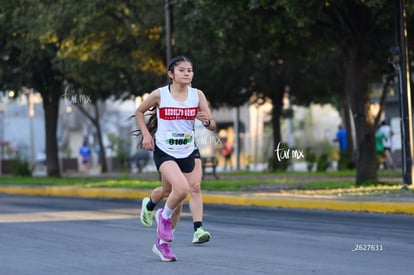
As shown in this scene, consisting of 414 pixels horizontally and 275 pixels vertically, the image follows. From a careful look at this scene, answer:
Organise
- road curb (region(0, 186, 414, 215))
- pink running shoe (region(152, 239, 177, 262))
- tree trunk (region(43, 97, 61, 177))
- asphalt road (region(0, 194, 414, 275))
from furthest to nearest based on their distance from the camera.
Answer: tree trunk (region(43, 97, 61, 177)), road curb (region(0, 186, 414, 215)), pink running shoe (region(152, 239, 177, 262)), asphalt road (region(0, 194, 414, 275))

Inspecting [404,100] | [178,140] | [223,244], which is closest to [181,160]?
[178,140]

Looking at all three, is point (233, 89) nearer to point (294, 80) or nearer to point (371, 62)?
point (294, 80)

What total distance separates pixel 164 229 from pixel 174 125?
1.02 m

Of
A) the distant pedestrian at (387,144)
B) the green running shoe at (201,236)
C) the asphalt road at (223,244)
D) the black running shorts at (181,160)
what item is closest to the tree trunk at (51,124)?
the distant pedestrian at (387,144)

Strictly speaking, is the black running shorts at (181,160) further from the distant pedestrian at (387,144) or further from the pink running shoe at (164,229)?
the distant pedestrian at (387,144)

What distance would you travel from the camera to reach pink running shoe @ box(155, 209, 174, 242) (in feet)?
30.8

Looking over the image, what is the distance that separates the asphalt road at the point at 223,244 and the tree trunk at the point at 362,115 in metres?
4.32

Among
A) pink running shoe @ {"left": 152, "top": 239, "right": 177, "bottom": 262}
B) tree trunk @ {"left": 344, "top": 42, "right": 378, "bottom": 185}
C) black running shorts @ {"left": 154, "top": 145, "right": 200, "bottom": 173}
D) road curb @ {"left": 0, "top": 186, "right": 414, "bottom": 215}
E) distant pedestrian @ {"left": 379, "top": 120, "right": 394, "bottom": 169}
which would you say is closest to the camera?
pink running shoe @ {"left": 152, "top": 239, "right": 177, "bottom": 262}

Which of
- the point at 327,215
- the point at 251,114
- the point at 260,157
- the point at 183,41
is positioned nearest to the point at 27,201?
the point at 183,41

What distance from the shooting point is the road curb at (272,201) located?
15.9 m

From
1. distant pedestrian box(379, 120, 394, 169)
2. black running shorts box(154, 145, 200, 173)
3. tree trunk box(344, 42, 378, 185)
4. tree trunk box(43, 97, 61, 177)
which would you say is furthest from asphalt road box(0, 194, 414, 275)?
tree trunk box(43, 97, 61, 177)

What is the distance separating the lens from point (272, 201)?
18203mm

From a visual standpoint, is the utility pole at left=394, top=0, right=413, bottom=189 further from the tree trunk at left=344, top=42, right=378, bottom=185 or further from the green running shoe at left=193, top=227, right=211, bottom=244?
the green running shoe at left=193, top=227, right=211, bottom=244

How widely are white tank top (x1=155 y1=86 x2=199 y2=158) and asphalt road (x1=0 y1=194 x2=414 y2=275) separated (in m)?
1.08
